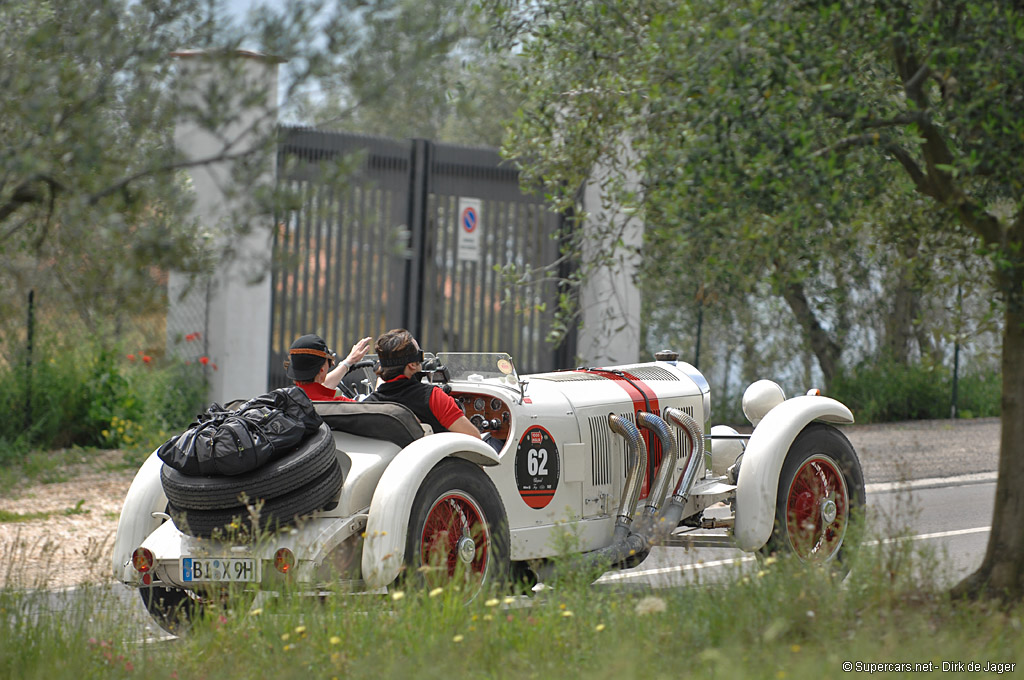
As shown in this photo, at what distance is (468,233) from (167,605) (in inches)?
406

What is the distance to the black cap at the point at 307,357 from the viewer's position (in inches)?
253

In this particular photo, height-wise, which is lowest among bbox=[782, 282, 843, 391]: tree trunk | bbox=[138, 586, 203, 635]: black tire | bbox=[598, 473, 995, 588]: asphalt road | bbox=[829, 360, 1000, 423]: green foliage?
bbox=[138, 586, 203, 635]: black tire

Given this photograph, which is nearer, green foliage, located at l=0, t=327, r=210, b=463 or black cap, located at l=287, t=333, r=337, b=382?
black cap, located at l=287, t=333, r=337, b=382

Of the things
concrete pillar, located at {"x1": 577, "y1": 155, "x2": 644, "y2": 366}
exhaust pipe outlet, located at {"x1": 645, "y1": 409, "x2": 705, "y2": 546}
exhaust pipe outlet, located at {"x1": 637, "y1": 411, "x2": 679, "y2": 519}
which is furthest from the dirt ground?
concrete pillar, located at {"x1": 577, "y1": 155, "x2": 644, "y2": 366}

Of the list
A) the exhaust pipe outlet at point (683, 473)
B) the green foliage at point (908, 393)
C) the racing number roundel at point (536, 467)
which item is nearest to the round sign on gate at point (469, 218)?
the green foliage at point (908, 393)

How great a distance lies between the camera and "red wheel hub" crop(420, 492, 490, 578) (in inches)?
223

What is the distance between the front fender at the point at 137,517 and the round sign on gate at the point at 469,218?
1009cm

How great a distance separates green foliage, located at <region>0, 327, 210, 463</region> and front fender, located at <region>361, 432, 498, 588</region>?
770 cm

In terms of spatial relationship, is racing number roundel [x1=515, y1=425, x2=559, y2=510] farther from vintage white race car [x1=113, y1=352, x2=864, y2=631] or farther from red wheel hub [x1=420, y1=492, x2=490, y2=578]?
red wheel hub [x1=420, y1=492, x2=490, y2=578]

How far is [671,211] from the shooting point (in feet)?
22.7

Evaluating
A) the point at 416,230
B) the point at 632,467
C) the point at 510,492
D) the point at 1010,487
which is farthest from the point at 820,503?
the point at 416,230

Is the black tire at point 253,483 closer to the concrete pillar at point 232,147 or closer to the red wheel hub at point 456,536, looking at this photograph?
the red wheel hub at point 456,536

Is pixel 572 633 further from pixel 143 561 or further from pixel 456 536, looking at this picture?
pixel 143 561

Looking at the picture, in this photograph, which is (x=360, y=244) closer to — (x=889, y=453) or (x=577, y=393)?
(x=889, y=453)
